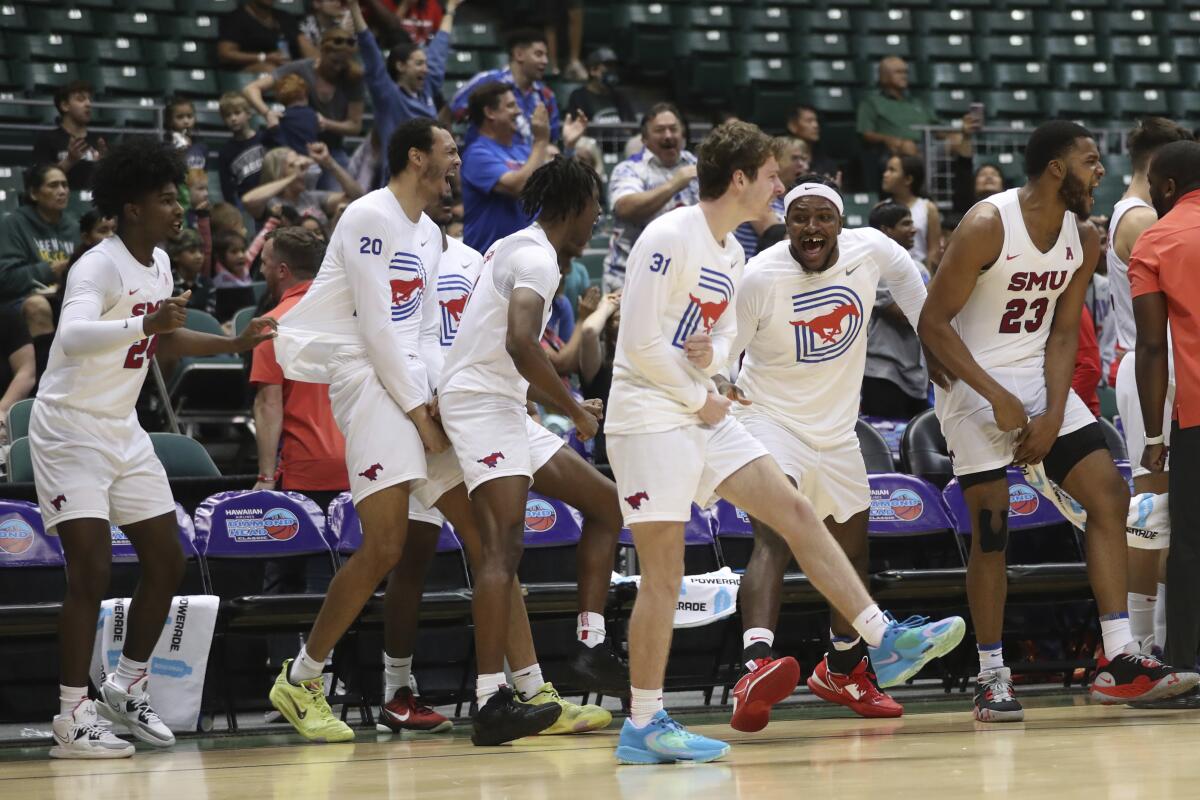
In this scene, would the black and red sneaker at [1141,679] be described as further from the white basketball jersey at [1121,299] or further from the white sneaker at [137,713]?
the white sneaker at [137,713]

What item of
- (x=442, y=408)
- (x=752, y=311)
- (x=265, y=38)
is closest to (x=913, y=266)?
(x=752, y=311)

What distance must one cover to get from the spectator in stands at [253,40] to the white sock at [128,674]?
8.23 m

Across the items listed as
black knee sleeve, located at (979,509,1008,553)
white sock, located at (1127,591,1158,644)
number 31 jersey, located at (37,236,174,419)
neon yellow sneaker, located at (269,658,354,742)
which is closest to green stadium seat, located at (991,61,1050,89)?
white sock, located at (1127,591,1158,644)

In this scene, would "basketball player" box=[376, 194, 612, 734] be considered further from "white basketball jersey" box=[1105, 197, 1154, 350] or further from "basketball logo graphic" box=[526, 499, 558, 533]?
"white basketball jersey" box=[1105, 197, 1154, 350]

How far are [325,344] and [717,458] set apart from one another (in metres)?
1.78

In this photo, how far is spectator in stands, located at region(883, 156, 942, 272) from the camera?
1023 cm

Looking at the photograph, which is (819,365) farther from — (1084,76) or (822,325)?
(1084,76)

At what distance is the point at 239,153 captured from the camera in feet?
36.7

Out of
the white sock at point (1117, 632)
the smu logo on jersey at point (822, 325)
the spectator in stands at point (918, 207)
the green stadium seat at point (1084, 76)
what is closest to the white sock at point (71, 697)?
the smu logo on jersey at point (822, 325)

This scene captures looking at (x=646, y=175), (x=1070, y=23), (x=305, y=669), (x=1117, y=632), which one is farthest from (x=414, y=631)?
(x=1070, y=23)

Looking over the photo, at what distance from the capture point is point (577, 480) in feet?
19.5

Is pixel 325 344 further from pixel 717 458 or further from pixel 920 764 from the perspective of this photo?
pixel 920 764

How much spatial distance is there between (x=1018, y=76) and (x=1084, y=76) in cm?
75

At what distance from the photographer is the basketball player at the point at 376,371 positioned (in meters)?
5.83
